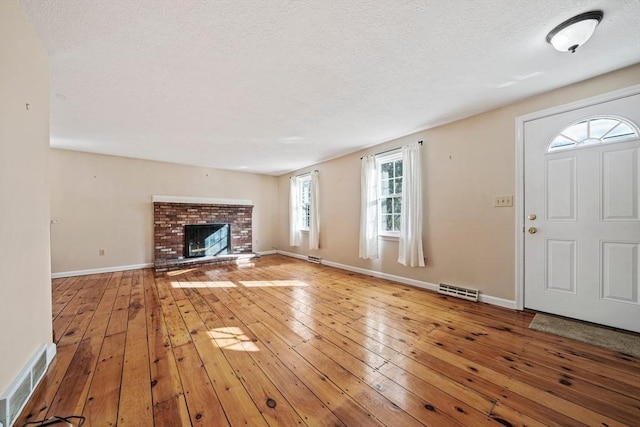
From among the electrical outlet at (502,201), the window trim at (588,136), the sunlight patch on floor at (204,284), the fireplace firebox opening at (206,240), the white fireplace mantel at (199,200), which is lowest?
the sunlight patch on floor at (204,284)

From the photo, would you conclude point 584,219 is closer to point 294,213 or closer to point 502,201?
point 502,201

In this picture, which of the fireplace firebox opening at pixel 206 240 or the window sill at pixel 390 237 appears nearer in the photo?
the window sill at pixel 390 237

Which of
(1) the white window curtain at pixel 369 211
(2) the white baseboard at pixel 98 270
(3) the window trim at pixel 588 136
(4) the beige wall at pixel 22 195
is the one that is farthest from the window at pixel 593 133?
(2) the white baseboard at pixel 98 270

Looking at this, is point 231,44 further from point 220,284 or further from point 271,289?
point 220,284

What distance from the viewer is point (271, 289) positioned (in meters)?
3.41

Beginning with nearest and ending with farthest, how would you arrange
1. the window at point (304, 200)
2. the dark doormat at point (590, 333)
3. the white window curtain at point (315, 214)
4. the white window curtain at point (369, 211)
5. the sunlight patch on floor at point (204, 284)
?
the dark doormat at point (590, 333)
the sunlight patch on floor at point (204, 284)
the white window curtain at point (369, 211)
the white window curtain at point (315, 214)
the window at point (304, 200)

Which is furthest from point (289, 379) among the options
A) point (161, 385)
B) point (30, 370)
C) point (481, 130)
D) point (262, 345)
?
point (481, 130)

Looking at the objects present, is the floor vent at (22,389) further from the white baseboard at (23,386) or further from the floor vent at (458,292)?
the floor vent at (458,292)

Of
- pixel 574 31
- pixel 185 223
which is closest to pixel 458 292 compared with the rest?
pixel 574 31

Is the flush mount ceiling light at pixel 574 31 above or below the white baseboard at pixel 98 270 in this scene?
above

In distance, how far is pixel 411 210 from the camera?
11.3 ft

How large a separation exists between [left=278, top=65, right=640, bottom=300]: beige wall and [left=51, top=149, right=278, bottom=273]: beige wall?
478 cm

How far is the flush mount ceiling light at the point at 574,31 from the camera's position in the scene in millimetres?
1504

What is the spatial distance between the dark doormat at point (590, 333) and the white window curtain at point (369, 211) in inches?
85.5
